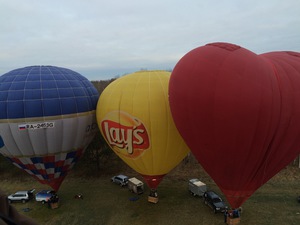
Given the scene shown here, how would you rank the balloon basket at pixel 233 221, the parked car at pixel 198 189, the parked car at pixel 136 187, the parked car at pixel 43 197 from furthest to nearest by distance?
the parked car at pixel 136 187, the parked car at pixel 43 197, the parked car at pixel 198 189, the balloon basket at pixel 233 221

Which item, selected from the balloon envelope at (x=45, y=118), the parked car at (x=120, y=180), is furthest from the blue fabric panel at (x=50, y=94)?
the parked car at (x=120, y=180)

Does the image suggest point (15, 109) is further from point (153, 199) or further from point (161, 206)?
point (161, 206)

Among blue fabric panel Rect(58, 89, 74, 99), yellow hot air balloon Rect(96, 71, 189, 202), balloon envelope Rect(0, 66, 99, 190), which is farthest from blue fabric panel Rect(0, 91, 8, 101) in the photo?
yellow hot air balloon Rect(96, 71, 189, 202)

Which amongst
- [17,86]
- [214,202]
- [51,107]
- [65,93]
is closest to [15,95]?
[17,86]

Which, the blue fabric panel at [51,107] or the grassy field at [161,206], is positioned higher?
the blue fabric panel at [51,107]

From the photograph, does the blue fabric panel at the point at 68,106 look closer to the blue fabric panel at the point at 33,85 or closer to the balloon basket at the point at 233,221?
the blue fabric panel at the point at 33,85

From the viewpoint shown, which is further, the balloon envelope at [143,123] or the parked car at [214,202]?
the parked car at [214,202]
